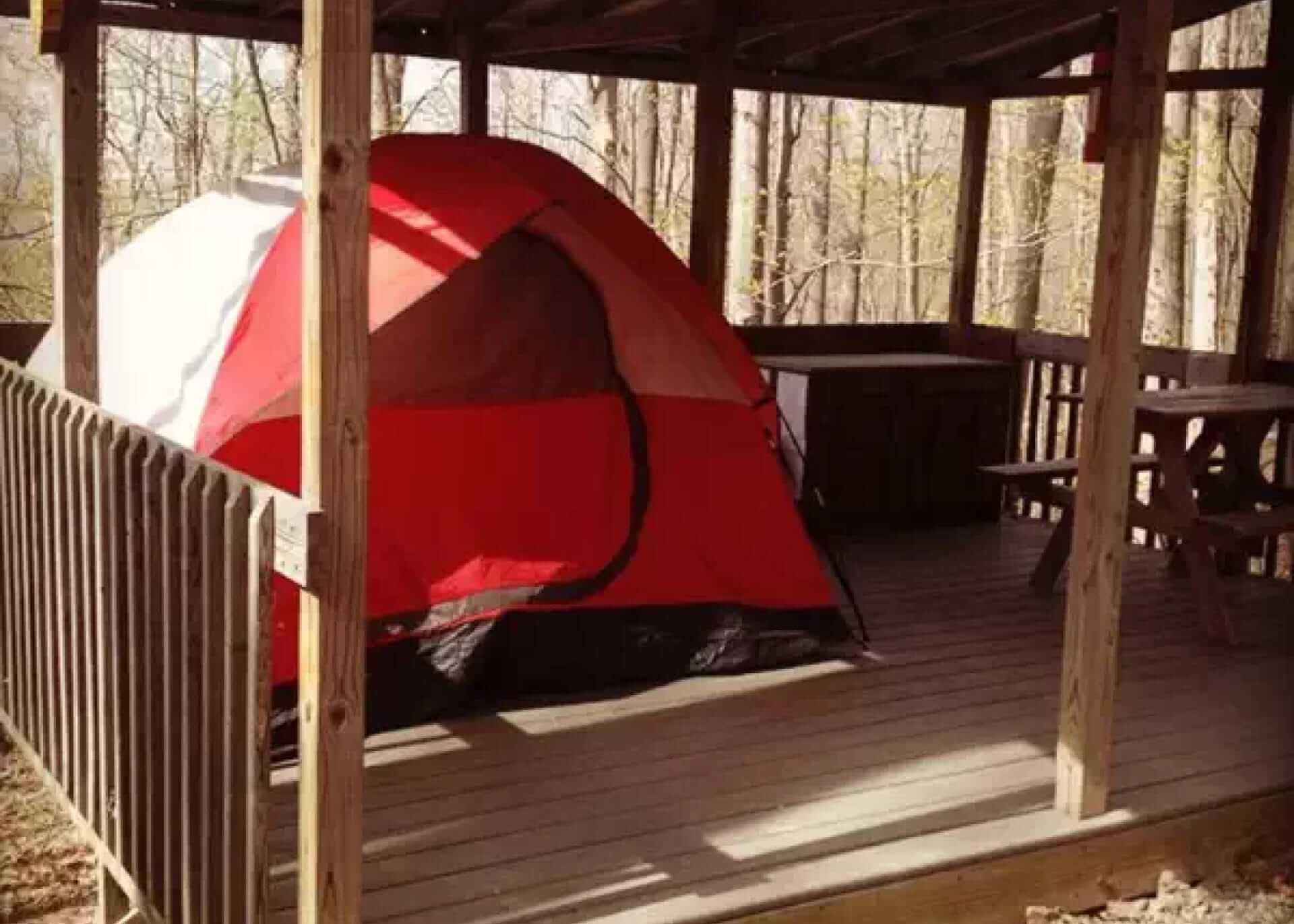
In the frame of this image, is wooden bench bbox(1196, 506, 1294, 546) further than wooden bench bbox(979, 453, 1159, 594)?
No

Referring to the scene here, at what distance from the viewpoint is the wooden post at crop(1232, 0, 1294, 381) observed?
6648 mm

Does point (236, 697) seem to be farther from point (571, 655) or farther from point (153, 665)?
point (571, 655)

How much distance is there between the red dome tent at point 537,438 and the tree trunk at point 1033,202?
12.6m

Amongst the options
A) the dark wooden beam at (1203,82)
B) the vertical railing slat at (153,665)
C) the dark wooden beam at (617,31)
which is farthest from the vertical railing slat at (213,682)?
the dark wooden beam at (1203,82)

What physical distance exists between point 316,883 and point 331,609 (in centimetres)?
54

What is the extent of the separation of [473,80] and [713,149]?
124 centimetres

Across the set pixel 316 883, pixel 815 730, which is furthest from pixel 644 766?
pixel 316 883

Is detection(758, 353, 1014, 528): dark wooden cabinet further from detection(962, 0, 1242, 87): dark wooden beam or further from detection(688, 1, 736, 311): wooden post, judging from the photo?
detection(962, 0, 1242, 87): dark wooden beam

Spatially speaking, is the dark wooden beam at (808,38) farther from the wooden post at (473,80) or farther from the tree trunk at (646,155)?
the tree trunk at (646,155)

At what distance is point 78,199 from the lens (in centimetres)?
432

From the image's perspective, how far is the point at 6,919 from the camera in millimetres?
4047

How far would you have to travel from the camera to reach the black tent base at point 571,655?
4.69 meters

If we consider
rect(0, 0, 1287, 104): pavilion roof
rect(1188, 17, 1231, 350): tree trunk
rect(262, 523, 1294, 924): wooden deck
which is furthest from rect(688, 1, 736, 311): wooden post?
rect(1188, 17, 1231, 350): tree trunk

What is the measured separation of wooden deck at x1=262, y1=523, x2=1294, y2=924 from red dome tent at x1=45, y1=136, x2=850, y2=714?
10.3 inches
